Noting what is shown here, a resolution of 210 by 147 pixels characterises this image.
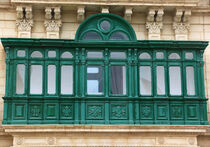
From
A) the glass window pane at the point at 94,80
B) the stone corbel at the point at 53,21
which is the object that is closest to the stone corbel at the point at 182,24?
the glass window pane at the point at 94,80

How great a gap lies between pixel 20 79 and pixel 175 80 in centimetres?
571

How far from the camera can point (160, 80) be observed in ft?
53.5

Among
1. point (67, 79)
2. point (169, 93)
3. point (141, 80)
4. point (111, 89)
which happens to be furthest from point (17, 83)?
point (169, 93)

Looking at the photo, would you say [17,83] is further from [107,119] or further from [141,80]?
[141,80]

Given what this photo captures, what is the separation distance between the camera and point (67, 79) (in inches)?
634

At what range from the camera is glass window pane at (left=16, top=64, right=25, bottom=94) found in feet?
52.1

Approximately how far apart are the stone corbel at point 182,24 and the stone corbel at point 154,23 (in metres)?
0.60

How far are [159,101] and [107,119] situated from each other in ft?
6.64

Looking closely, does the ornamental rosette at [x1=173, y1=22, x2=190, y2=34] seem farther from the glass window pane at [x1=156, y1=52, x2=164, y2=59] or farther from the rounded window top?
the rounded window top

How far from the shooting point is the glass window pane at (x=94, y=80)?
52.9ft

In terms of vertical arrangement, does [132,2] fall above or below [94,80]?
above

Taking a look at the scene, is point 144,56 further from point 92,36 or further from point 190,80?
point 92,36

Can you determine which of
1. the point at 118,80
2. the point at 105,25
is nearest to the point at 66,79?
the point at 118,80

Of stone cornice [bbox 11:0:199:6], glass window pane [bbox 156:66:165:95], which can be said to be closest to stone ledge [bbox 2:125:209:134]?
glass window pane [bbox 156:66:165:95]
